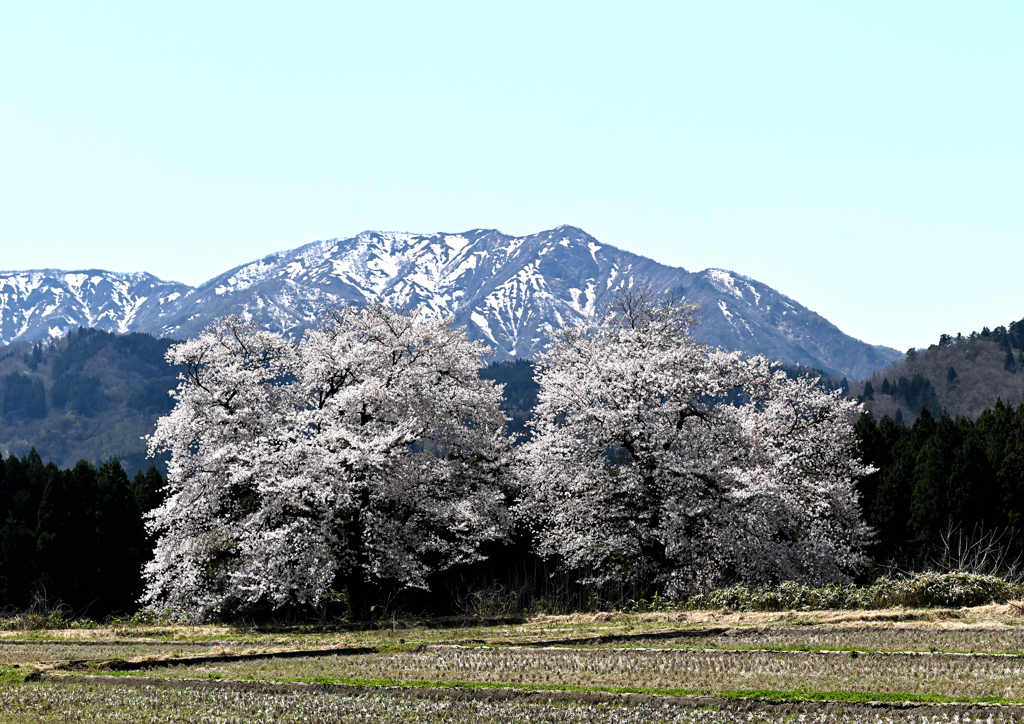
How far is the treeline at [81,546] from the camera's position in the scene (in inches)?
2087

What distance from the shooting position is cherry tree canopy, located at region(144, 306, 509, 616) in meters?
→ 27.5

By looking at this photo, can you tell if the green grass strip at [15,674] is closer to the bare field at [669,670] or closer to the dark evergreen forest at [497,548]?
the bare field at [669,670]

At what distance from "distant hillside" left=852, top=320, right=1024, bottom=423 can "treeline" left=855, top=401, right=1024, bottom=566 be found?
108161 millimetres

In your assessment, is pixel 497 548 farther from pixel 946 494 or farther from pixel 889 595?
pixel 946 494

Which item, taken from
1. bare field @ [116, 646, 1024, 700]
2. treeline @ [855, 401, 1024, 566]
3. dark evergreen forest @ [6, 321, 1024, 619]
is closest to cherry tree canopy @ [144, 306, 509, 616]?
dark evergreen forest @ [6, 321, 1024, 619]

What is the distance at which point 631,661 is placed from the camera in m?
15.3

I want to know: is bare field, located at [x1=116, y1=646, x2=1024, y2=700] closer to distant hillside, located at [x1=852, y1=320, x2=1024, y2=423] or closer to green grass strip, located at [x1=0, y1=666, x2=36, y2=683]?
green grass strip, located at [x1=0, y1=666, x2=36, y2=683]

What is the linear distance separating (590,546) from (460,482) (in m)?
5.57

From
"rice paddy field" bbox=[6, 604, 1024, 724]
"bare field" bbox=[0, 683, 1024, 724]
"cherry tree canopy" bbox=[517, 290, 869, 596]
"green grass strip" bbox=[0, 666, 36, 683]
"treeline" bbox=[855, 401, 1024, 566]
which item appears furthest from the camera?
"treeline" bbox=[855, 401, 1024, 566]

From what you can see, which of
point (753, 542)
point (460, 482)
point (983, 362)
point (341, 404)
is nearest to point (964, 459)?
point (753, 542)

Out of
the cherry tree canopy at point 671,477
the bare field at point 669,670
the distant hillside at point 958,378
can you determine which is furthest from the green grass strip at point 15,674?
the distant hillside at point 958,378

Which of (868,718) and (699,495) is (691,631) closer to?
(868,718)

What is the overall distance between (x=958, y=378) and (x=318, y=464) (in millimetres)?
165473

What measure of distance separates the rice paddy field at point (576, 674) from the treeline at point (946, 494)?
27927mm
